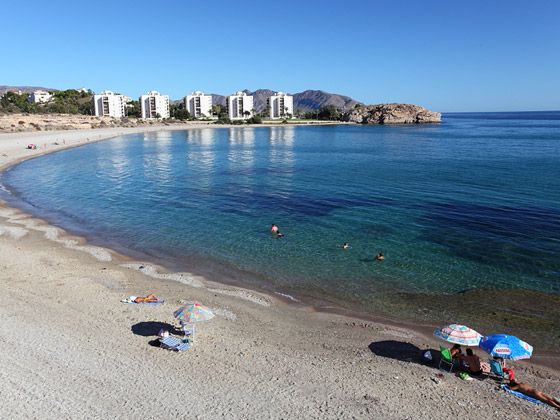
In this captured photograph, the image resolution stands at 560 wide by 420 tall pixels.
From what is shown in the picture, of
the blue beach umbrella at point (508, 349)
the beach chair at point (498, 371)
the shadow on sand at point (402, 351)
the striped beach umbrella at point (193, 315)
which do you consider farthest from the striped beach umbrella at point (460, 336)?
the striped beach umbrella at point (193, 315)

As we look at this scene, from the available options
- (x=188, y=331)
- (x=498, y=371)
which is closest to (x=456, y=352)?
(x=498, y=371)

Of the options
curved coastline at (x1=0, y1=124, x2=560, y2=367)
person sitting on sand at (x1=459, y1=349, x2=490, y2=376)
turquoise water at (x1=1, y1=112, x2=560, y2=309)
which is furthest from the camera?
turquoise water at (x1=1, y1=112, x2=560, y2=309)

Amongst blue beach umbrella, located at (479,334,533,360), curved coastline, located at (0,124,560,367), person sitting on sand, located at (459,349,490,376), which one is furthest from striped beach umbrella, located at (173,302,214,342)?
blue beach umbrella, located at (479,334,533,360)

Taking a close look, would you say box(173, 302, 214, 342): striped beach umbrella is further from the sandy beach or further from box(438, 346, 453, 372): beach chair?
box(438, 346, 453, 372): beach chair

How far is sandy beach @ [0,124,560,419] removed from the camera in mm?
11305

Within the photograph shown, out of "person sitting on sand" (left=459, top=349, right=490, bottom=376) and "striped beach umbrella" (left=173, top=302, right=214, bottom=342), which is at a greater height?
"striped beach umbrella" (left=173, top=302, right=214, bottom=342)

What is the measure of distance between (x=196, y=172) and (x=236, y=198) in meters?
20.2

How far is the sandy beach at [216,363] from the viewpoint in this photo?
1130 cm

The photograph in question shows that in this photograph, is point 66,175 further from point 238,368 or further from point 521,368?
point 521,368

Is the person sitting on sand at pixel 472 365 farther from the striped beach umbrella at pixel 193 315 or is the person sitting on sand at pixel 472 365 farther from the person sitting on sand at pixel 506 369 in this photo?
the striped beach umbrella at pixel 193 315

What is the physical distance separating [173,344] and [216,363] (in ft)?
A: 5.39

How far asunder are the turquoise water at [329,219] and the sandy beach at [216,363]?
322cm

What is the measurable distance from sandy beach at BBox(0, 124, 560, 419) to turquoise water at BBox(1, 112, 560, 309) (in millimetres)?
3222

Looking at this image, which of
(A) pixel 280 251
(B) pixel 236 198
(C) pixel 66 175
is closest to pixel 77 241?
(A) pixel 280 251
